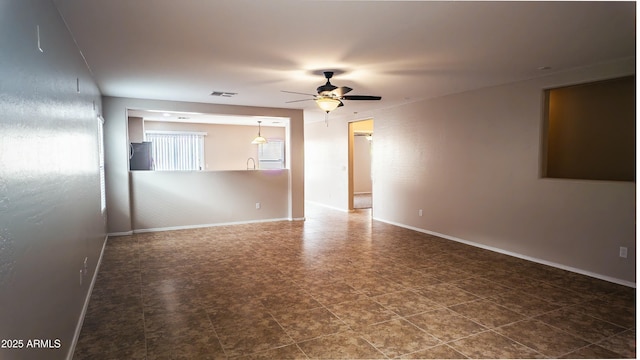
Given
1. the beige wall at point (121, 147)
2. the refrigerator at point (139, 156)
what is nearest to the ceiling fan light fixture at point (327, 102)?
the beige wall at point (121, 147)

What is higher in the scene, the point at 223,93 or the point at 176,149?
the point at 223,93

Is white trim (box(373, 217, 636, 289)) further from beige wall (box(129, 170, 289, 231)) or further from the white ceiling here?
beige wall (box(129, 170, 289, 231))

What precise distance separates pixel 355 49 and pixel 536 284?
303 cm

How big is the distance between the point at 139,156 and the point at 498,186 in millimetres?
5970

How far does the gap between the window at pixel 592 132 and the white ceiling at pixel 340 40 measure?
3.36ft

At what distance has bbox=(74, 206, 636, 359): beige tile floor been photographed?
2525mm

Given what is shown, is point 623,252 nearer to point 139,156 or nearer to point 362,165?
point 139,156

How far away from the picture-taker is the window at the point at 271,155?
1123cm

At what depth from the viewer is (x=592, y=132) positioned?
4832 millimetres

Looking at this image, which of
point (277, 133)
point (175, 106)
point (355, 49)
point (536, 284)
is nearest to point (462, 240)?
point (536, 284)

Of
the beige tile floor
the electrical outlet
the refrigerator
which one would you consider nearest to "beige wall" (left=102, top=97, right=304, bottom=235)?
the refrigerator

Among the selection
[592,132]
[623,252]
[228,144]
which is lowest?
[623,252]

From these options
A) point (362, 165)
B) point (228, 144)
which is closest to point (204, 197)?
point (228, 144)

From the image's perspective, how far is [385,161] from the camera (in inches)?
289
